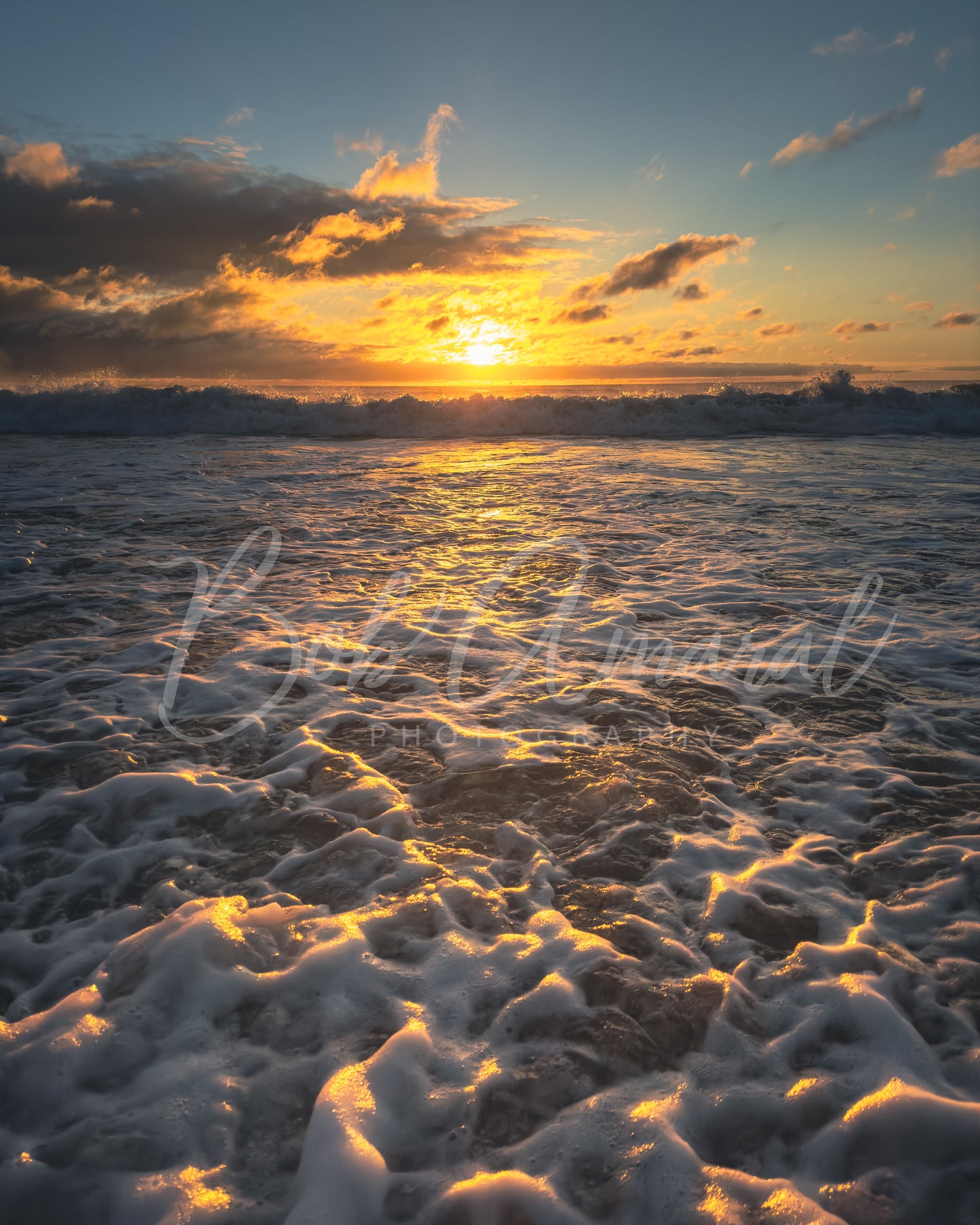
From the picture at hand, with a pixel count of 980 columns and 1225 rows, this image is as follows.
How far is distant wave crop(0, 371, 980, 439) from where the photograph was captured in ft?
84.6

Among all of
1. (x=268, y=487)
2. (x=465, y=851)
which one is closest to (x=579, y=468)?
(x=268, y=487)

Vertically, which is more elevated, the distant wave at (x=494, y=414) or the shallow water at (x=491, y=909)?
the distant wave at (x=494, y=414)

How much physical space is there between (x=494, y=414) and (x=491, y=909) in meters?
25.4

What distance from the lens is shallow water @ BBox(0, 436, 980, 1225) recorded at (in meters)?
1.98

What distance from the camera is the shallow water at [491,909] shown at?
1.98 meters

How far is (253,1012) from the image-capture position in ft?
8.04

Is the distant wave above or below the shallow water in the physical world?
above

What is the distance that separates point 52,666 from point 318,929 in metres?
3.83

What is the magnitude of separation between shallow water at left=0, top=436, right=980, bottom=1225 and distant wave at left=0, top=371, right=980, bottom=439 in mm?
20525

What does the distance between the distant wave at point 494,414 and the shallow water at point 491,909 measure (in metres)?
20.5

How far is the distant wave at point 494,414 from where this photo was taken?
25797mm

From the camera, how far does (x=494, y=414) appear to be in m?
26.6

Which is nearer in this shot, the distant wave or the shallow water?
the shallow water

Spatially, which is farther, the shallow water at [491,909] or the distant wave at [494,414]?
the distant wave at [494,414]
